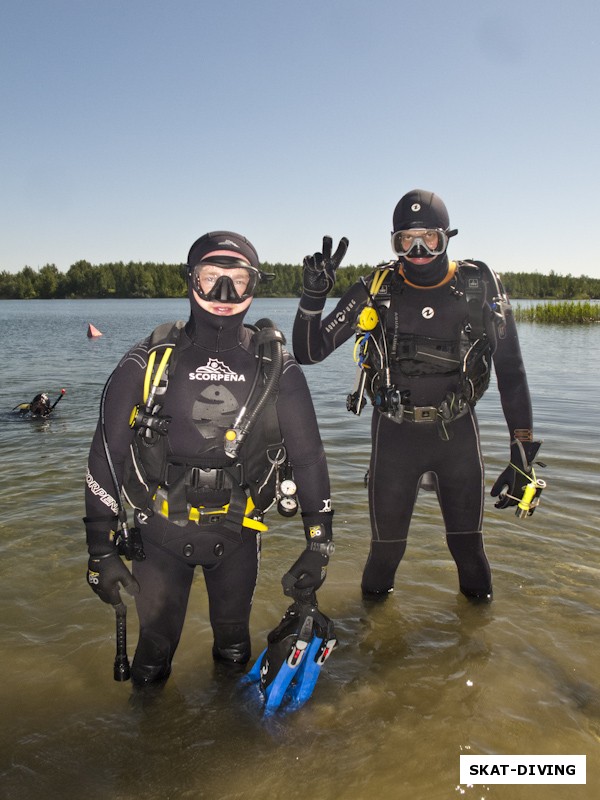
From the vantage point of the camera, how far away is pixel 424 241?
12.3 feet

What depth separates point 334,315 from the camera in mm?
3898

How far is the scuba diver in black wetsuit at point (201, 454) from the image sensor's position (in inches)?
111

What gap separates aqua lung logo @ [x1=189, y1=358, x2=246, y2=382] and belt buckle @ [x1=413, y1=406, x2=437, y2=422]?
1357 millimetres

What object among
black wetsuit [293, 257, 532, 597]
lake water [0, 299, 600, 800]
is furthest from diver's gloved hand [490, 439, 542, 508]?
lake water [0, 299, 600, 800]

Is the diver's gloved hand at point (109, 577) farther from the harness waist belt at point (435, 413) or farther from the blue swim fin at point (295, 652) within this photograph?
the harness waist belt at point (435, 413)

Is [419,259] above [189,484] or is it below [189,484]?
above

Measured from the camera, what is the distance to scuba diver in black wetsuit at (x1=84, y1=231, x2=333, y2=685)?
2822 mm

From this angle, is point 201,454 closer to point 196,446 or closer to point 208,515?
point 196,446

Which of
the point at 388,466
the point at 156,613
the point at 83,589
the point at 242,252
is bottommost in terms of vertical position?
the point at 83,589

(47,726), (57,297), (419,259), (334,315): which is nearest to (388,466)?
(334,315)

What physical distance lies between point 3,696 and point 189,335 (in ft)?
7.43

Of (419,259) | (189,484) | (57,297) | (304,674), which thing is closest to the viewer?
(189,484)

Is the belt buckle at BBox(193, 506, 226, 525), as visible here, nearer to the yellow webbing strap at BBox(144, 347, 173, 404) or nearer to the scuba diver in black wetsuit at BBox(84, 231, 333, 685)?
the scuba diver in black wetsuit at BBox(84, 231, 333, 685)

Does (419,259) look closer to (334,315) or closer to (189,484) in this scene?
(334,315)
